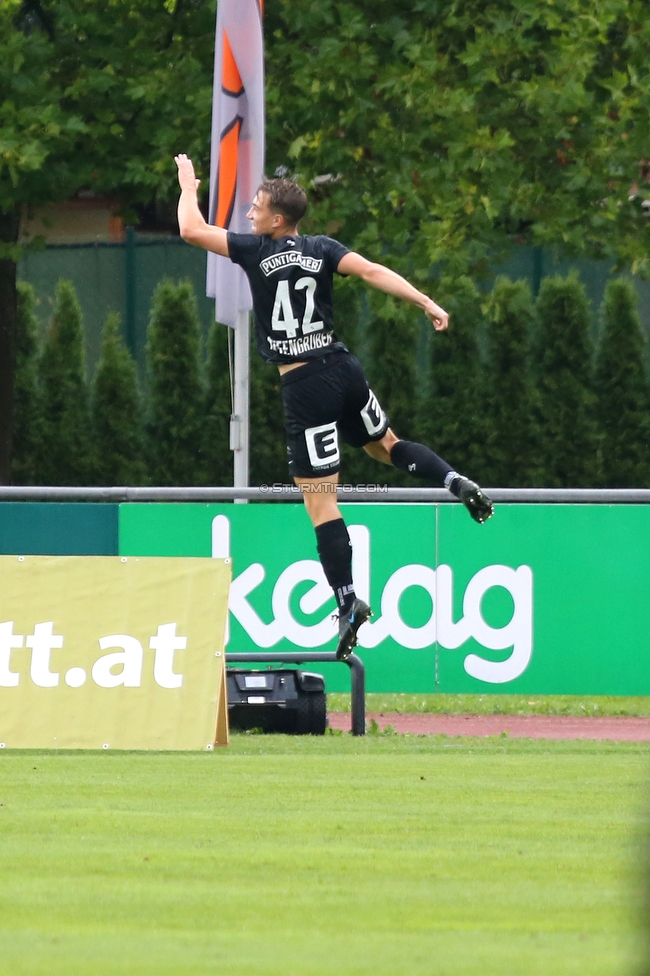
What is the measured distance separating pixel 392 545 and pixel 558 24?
8973 millimetres

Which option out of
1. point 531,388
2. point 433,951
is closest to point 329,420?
point 433,951

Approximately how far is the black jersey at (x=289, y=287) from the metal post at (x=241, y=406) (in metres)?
3.07

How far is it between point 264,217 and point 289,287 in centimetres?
38

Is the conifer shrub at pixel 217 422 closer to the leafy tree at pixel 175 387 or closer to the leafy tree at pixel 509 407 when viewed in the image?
the leafy tree at pixel 175 387

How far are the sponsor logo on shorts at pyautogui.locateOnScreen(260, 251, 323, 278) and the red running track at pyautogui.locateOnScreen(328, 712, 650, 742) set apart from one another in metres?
3.13

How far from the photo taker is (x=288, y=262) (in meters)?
8.75

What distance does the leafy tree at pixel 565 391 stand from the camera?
23.3 meters

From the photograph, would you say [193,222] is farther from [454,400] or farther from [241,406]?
[454,400]

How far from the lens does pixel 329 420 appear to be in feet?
28.9

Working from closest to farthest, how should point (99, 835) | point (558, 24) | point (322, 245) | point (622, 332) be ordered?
point (99, 835), point (322, 245), point (558, 24), point (622, 332)

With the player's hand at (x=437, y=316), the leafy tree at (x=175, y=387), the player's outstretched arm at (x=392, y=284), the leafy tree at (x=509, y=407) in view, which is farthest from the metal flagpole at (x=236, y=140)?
the leafy tree at (x=509, y=407)

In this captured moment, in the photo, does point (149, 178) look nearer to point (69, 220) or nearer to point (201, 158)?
point (201, 158)

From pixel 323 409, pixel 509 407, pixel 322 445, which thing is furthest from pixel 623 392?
pixel 323 409

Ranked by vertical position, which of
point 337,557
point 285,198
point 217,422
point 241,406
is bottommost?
point 337,557
